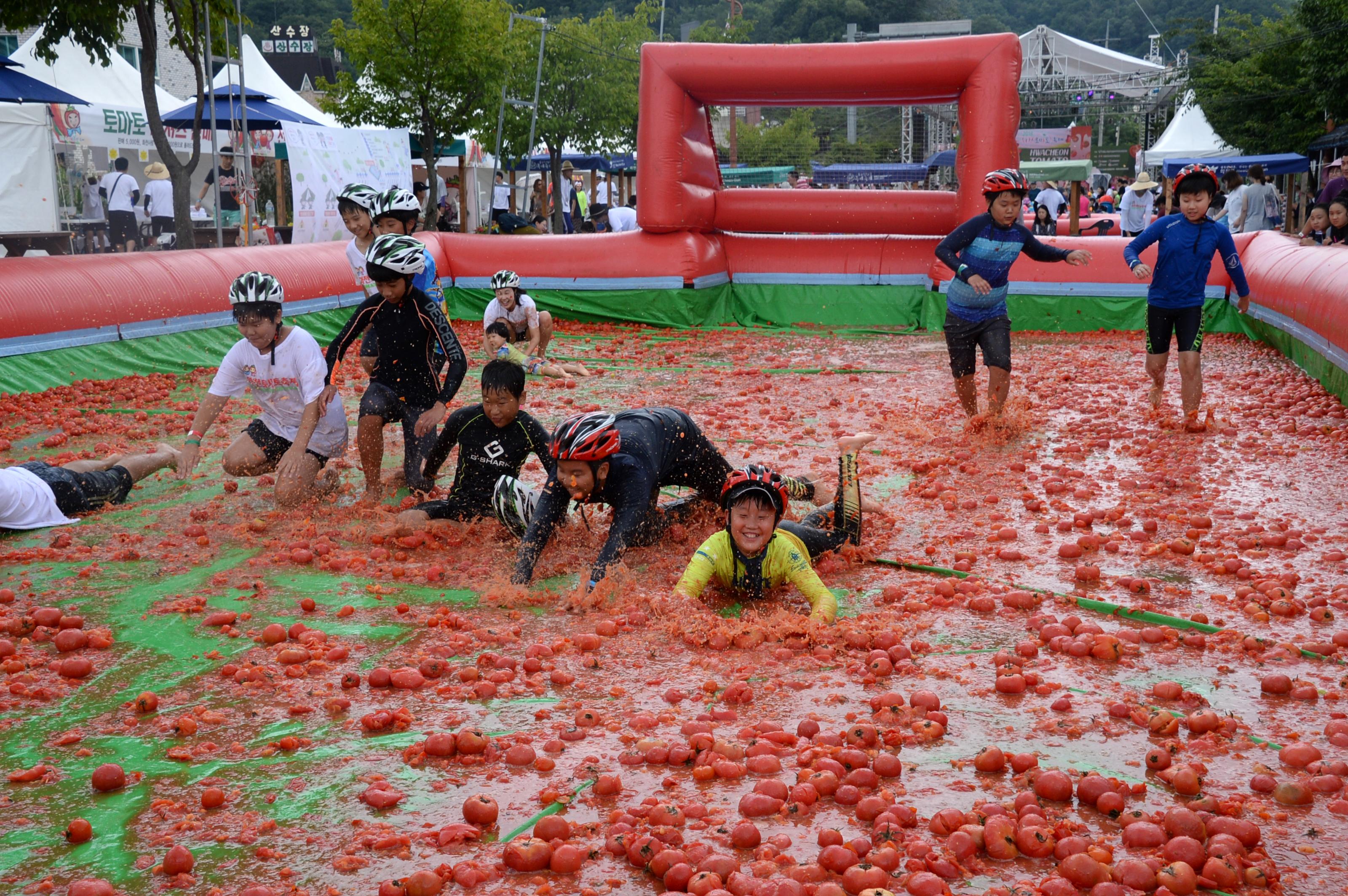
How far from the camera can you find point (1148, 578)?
5652mm

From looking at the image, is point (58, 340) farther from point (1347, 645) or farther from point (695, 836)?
point (1347, 645)

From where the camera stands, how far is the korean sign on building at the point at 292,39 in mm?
65938

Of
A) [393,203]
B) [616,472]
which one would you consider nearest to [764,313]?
[393,203]

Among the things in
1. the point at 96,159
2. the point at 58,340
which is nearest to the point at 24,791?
the point at 58,340

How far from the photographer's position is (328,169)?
63.8 feet

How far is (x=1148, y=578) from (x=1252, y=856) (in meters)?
2.69

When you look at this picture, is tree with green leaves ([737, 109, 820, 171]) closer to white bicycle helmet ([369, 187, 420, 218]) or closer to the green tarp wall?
the green tarp wall

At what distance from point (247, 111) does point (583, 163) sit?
19.4 metres

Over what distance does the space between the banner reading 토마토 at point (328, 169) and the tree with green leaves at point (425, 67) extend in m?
1.94

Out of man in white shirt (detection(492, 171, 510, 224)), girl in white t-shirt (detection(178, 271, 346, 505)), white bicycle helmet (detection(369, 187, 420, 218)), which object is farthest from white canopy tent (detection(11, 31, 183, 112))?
girl in white t-shirt (detection(178, 271, 346, 505))

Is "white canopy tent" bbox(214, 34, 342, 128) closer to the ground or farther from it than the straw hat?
farther from it

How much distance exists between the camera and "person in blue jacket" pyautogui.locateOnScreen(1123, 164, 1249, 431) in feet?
29.6

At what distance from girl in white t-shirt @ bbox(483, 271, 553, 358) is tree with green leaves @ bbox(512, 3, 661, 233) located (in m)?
23.8

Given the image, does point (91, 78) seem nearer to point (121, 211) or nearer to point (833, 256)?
point (121, 211)
